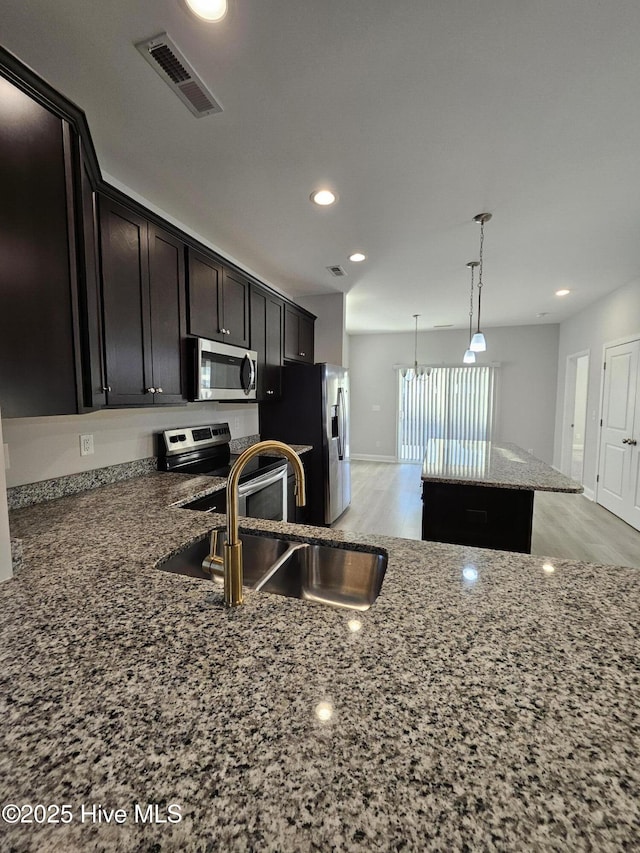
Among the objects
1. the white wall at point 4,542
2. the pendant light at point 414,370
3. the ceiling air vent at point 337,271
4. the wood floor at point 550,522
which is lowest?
the wood floor at point 550,522

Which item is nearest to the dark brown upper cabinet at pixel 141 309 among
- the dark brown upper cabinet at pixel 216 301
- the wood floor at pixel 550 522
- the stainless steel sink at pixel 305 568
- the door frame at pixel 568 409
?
the dark brown upper cabinet at pixel 216 301

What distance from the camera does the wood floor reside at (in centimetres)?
332

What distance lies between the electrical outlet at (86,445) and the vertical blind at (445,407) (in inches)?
221

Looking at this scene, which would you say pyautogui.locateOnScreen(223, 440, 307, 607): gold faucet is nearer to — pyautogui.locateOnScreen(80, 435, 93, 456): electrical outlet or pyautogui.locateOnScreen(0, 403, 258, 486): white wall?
pyautogui.locateOnScreen(0, 403, 258, 486): white wall

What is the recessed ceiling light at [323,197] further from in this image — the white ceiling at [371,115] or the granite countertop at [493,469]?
the granite countertop at [493,469]

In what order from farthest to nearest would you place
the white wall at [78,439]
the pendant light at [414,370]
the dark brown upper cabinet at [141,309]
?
the pendant light at [414,370]
the dark brown upper cabinet at [141,309]
the white wall at [78,439]

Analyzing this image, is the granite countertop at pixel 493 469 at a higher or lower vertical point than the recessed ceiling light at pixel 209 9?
lower

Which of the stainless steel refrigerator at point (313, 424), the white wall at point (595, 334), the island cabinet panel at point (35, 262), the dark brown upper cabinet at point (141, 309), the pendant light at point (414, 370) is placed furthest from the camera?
the pendant light at point (414, 370)

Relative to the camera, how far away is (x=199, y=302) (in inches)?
95.6

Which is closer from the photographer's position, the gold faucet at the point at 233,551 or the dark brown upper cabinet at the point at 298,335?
the gold faucet at the point at 233,551

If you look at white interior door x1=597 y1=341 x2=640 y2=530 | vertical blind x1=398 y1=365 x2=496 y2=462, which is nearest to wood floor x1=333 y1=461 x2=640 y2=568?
white interior door x1=597 y1=341 x2=640 y2=530

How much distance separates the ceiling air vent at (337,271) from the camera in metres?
3.40

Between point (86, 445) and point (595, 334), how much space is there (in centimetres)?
586

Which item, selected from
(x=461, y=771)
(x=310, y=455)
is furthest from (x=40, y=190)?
(x=310, y=455)
